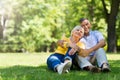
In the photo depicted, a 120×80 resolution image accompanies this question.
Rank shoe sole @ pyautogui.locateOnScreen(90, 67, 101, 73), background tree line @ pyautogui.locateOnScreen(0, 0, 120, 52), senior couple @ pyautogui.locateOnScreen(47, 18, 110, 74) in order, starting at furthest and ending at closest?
background tree line @ pyautogui.locateOnScreen(0, 0, 120, 52) < senior couple @ pyautogui.locateOnScreen(47, 18, 110, 74) < shoe sole @ pyautogui.locateOnScreen(90, 67, 101, 73)

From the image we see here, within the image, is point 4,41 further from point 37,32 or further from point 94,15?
point 94,15

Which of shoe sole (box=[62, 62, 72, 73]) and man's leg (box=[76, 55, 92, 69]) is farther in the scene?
man's leg (box=[76, 55, 92, 69])

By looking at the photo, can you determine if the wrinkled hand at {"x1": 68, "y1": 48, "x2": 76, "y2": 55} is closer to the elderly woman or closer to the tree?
the elderly woman

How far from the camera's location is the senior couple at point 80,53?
7.94 m

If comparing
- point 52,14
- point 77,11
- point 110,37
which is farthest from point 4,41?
point 110,37

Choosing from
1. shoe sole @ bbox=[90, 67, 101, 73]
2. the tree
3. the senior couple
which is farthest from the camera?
the tree

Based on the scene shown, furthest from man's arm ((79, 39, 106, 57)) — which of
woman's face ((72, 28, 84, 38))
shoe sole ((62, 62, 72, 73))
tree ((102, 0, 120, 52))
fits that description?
tree ((102, 0, 120, 52))

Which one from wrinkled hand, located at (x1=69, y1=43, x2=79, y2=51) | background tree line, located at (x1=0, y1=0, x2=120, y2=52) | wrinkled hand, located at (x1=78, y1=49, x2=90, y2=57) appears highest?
wrinkled hand, located at (x1=69, y1=43, x2=79, y2=51)

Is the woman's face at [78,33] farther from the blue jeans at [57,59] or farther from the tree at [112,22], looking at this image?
the tree at [112,22]

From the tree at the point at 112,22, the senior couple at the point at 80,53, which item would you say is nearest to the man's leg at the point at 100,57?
the senior couple at the point at 80,53

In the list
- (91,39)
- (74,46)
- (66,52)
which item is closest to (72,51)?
(74,46)

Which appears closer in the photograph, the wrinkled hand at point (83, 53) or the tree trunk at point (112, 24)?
the wrinkled hand at point (83, 53)

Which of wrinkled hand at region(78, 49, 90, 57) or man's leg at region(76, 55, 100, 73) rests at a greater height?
wrinkled hand at region(78, 49, 90, 57)

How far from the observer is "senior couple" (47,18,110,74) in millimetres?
7941
